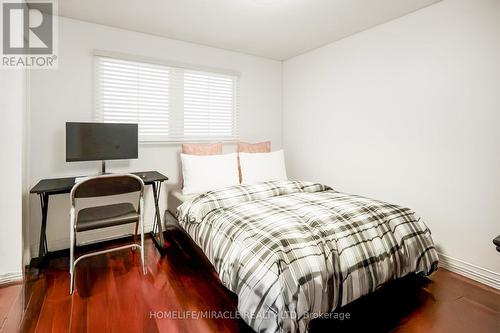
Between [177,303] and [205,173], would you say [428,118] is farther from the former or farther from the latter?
[177,303]

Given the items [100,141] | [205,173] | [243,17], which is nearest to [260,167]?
[205,173]

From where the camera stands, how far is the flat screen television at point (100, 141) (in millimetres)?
2338

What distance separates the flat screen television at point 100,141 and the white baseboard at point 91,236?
83 cm

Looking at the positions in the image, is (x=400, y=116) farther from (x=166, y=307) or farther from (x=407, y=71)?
(x=166, y=307)

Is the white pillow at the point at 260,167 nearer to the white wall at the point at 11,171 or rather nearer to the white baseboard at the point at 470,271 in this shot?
the white baseboard at the point at 470,271

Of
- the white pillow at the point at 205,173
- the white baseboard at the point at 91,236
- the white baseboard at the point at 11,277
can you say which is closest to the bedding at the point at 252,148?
the white pillow at the point at 205,173

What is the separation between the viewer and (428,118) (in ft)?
7.53

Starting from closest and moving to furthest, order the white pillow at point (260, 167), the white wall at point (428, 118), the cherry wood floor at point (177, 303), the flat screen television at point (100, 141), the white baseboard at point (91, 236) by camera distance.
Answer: the cherry wood floor at point (177, 303) → the white wall at point (428, 118) → the flat screen television at point (100, 141) → the white baseboard at point (91, 236) → the white pillow at point (260, 167)

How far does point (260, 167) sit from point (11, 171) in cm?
217

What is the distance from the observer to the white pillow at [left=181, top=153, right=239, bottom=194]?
8.87 feet

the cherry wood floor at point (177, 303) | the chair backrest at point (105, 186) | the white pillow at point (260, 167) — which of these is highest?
the white pillow at point (260, 167)

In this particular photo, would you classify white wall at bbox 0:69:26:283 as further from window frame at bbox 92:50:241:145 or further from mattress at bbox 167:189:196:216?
mattress at bbox 167:189:196:216

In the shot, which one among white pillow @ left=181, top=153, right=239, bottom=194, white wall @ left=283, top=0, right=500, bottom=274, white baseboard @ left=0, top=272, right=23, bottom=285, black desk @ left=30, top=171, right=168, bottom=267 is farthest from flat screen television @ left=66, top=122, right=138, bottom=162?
white wall @ left=283, top=0, right=500, bottom=274

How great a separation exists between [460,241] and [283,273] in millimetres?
1810
